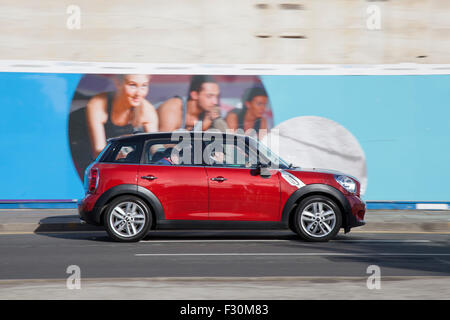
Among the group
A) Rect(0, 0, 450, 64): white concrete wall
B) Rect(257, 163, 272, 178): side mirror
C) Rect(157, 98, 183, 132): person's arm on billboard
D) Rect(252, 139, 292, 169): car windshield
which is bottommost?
Rect(257, 163, 272, 178): side mirror

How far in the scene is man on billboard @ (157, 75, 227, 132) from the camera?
16.1m

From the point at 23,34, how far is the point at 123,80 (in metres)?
2.39

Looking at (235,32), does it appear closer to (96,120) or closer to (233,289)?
(96,120)

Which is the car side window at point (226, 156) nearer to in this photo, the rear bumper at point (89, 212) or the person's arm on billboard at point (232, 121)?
the rear bumper at point (89, 212)

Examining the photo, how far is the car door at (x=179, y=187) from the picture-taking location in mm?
10367

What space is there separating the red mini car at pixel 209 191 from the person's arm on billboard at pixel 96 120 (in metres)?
5.40

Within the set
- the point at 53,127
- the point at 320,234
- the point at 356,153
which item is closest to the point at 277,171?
the point at 320,234

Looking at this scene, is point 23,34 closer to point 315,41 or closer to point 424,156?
point 315,41

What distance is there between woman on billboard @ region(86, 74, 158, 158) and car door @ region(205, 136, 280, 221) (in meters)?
5.93

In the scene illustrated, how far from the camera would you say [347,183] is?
10.6 m

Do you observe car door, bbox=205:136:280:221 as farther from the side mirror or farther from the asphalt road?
the asphalt road

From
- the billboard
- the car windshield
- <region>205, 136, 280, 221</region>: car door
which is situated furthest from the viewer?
the billboard

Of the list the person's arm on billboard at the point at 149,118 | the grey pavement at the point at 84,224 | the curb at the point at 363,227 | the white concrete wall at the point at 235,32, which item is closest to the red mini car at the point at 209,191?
the grey pavement at the point at 84,224

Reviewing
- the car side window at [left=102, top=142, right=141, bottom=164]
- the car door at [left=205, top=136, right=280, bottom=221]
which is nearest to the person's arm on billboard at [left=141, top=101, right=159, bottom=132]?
the car side window at [left=102, top=142, right=141, bottom=164]
